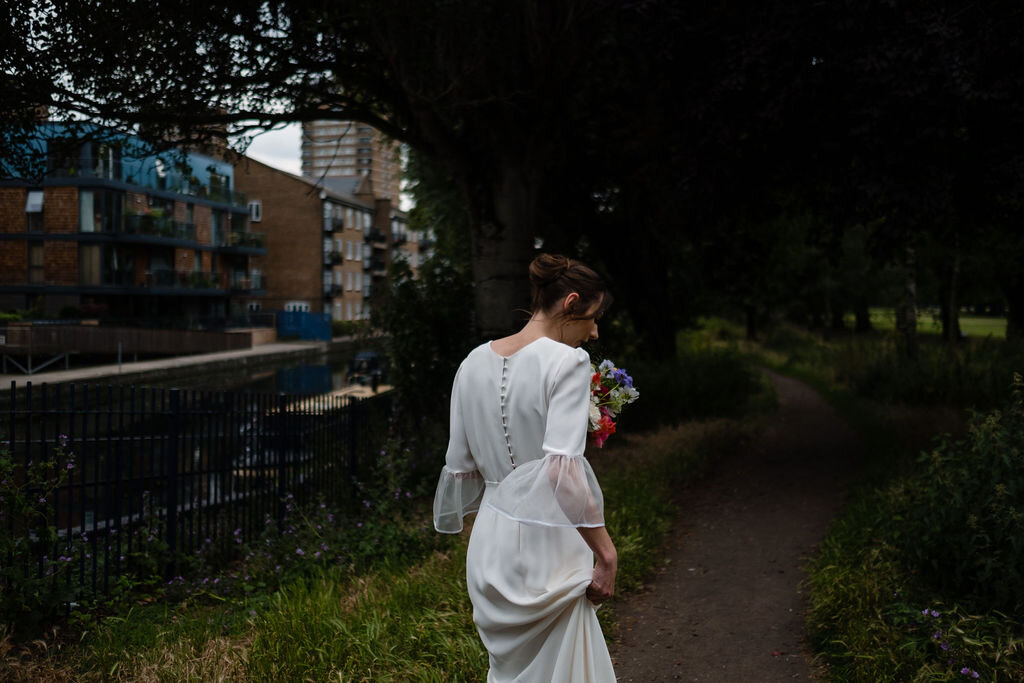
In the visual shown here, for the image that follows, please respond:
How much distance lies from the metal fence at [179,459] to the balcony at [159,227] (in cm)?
3151

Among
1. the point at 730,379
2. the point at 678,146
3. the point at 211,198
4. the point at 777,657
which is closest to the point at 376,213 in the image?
the point at 211,198

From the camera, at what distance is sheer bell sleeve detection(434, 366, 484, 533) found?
132 inches

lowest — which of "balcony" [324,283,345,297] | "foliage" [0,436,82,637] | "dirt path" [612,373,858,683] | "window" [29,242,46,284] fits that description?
"dirt path" [612,373,858,683]

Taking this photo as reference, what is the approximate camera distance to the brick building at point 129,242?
1024 centimetres

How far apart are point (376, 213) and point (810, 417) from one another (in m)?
76.3

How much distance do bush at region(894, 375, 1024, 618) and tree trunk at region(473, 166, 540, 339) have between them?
19.2ft

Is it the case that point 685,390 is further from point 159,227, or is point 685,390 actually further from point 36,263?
point 159,227

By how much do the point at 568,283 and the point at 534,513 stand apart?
31.1 inches

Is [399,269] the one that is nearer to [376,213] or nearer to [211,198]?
[211,198]

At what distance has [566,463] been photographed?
2.83 m

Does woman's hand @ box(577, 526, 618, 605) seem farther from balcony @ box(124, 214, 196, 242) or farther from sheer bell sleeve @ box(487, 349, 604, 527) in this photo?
balcony @ box(124, 214, 196, 242)

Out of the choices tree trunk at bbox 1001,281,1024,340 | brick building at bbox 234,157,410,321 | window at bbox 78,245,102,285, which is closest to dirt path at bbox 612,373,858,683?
window at bbox 78,245,102,285

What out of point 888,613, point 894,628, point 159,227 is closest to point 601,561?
point 894,628

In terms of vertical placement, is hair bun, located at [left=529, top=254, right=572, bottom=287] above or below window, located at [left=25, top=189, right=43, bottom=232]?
below
